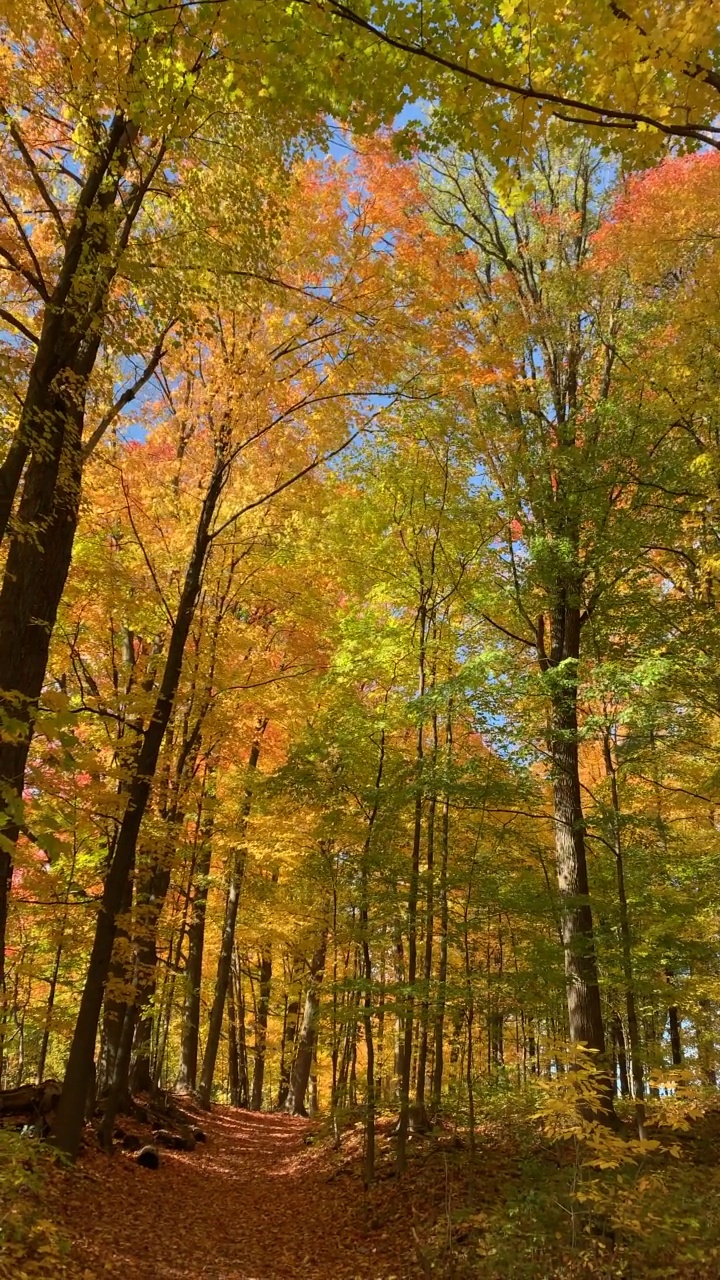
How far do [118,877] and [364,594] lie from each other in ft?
21.2

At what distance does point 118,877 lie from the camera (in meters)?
7.06

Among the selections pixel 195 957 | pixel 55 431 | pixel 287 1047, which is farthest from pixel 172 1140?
pixel 287 1047

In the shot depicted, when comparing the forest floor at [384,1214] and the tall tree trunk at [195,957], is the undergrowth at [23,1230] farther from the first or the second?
the tall tree trunk at [195,957]

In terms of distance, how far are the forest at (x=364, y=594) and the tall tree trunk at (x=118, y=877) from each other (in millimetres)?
51

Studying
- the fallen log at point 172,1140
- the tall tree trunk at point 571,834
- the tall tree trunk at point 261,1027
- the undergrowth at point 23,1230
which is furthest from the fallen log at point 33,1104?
the tall tree trunk at point 261,1027

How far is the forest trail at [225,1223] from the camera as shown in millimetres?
5457

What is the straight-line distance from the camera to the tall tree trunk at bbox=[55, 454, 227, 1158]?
643 centimetres

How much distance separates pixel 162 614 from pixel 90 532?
160cm

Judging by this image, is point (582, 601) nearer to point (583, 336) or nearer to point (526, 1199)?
point (583, 336)

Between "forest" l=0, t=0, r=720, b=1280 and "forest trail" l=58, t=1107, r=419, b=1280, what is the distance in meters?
0.06

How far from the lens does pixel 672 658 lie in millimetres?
7242

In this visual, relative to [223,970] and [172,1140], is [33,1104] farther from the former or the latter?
[223,970]

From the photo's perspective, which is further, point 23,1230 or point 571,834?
point 571,834

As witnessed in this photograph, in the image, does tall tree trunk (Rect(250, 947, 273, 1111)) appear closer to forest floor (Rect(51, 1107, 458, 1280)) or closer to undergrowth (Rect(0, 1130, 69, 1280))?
forest floor (Rect(51, 1107, 458, 1280))
